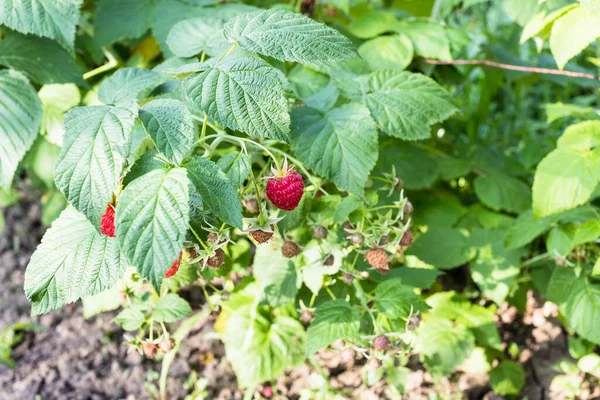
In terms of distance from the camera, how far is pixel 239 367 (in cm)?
138

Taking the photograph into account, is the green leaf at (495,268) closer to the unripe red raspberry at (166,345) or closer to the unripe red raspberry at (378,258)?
the unripe red raspberry at (378,258)

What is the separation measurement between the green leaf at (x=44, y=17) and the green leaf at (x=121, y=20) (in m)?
0.35

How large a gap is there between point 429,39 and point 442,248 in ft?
1.94

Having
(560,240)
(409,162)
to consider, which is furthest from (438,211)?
(560,240)

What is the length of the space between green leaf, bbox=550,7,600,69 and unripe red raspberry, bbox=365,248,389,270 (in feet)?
1.70

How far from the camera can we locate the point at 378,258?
0.98 meters

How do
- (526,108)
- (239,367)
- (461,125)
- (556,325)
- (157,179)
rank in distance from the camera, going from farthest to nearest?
(526,108) < (461,125) < (556,325) < (239,367) < (157,179)

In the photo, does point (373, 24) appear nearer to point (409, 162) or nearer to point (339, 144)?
point (409, 162)

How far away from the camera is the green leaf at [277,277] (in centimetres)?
121

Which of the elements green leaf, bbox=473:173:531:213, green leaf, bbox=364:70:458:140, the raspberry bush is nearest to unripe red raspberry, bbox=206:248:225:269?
the raspberry bush

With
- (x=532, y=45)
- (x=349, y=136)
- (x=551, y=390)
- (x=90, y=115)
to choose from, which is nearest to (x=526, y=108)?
(x=532, y=45)

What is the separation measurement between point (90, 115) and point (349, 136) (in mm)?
475

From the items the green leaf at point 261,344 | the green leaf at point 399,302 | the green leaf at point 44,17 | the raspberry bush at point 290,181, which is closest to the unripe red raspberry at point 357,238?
the raspberry bush at point 290,181

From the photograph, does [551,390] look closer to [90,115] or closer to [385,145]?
[385,145]
